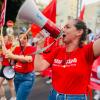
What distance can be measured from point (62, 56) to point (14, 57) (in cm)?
184

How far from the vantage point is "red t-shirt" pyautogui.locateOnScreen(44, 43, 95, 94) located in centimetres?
427

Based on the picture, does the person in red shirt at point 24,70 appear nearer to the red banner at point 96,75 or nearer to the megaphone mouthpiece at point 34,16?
the red banner at point 96,75

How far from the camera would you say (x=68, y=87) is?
430 centimetres

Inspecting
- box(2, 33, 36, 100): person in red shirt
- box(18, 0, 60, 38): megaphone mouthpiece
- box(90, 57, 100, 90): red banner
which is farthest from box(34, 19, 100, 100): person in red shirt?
box(90, 57, 100, 90): red banner

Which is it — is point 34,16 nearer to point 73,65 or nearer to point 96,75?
point 73,65

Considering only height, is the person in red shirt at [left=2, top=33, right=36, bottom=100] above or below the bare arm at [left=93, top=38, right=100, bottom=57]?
below

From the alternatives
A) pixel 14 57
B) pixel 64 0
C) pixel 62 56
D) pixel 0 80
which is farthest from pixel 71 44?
pixel 64 0

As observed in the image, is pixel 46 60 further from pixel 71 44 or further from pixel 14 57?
pixel 14 57

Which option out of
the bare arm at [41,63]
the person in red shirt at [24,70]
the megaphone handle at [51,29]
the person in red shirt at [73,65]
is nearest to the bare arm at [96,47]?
the person in red shirt at [73,65]

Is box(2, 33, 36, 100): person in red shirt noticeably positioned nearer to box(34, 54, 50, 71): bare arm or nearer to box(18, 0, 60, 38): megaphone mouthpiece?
box(34, 54, 50, 71): bare arm

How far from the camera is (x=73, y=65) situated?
14.0 ft

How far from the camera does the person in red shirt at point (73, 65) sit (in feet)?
14.0

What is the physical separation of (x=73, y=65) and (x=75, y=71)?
0.06m

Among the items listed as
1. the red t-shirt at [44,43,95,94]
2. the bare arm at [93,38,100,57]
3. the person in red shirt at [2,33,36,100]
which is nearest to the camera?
the bare arm at [93,38,100,57]
